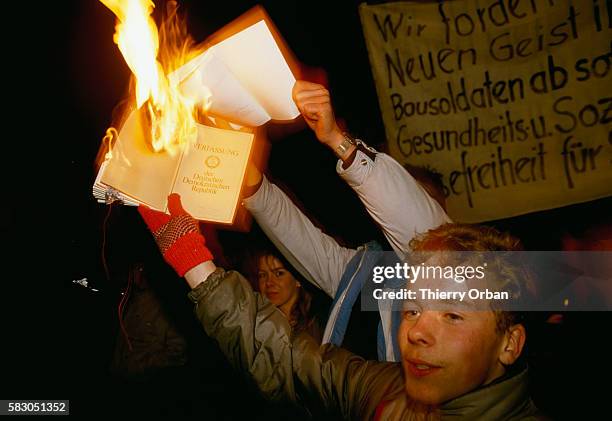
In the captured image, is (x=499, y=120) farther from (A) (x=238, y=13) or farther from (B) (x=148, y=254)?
(B) (x=148, y=254)

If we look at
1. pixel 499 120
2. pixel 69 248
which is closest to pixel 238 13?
pixel 499 120

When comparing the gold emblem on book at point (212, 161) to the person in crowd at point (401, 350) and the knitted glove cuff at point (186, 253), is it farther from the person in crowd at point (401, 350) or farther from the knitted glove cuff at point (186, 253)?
the knitted glove cuff at point (186, 253)

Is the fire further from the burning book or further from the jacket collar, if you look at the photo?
the jacket collar

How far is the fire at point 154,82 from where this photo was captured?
1857 millimetres

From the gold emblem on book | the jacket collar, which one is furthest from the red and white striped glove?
the jacket collar

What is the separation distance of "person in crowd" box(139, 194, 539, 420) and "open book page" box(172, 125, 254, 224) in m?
0.11

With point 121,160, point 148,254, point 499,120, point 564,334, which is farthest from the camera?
point 148,254

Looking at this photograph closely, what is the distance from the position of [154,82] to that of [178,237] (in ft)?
2.36

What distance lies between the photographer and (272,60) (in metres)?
1.93

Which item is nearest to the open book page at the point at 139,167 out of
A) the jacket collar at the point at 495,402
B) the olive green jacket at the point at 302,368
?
the olive green jacket at the point at 302,368

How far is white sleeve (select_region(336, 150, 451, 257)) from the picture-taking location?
178 cm

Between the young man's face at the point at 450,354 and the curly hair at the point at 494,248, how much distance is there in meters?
0.08

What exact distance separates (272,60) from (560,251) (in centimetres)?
272

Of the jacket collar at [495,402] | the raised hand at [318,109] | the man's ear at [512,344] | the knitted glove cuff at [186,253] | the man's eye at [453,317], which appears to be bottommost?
the jacket collar at [495,402]
